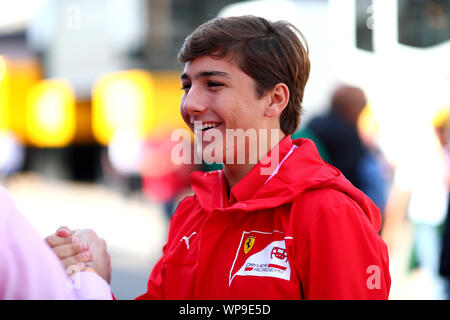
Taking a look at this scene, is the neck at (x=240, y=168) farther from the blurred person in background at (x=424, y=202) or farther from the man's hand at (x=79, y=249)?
the blurred person in background at (x=424, y=202)

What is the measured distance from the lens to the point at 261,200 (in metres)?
1.42

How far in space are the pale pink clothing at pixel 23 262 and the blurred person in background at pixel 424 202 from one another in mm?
4184

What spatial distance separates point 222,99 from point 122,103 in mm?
14841

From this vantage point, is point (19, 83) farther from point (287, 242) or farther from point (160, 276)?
point (287, 242)

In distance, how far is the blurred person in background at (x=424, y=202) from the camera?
493cm

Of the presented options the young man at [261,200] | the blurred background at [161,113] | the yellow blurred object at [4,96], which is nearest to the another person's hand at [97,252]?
the young man at [261,200]

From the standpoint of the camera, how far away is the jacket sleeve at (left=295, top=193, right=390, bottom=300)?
4.20 ft

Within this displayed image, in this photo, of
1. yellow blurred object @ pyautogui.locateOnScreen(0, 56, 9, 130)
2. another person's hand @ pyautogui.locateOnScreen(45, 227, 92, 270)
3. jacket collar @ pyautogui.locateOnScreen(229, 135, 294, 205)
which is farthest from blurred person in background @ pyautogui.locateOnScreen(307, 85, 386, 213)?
yellow blurred object @ pyautogui.locateOnScreen(0, 56, 9, 130)

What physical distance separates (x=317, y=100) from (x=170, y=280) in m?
7.57

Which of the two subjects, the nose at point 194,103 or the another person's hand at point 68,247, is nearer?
the another person's hand at point 68,247

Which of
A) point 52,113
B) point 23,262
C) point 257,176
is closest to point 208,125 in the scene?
point 257,176

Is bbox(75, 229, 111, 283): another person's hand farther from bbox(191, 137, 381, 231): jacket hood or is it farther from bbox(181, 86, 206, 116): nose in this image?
bbox(181, 86, 206, 116): nose
